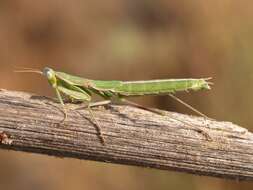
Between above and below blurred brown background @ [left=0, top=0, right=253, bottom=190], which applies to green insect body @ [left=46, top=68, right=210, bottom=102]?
below

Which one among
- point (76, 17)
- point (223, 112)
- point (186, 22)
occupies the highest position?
point (76, 17)

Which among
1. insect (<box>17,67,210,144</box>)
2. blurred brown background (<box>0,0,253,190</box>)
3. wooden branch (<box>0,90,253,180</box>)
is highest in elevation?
blurred brown background (<box>0,0,253,190</box>)

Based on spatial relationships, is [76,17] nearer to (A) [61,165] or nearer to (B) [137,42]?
(B) [137,42]

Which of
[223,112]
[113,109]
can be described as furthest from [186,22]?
[113,109]

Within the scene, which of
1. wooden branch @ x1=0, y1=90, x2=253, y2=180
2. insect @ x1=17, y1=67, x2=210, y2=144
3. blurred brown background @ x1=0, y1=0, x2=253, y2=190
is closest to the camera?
wooden branch @ x1=0, y1=90, x2=253, y2=180

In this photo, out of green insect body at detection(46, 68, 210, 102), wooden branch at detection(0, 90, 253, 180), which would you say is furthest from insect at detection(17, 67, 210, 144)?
wooden branch at detection(0, 90, 253, 180)

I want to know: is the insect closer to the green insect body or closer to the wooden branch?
the green insect body
